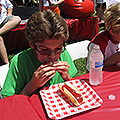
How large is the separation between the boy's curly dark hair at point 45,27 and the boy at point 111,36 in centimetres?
69

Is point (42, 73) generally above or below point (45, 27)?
below

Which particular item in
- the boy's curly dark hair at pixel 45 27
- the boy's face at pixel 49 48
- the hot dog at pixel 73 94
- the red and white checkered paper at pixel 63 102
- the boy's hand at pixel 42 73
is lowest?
the red and white checkered paper at pixel 63 102

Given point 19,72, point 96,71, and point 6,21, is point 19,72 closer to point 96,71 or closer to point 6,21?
point 96,71

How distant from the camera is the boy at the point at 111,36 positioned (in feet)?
5.15

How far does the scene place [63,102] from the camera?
108 cm

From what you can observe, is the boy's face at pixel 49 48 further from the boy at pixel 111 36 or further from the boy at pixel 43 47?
the boy at pixel 111 36

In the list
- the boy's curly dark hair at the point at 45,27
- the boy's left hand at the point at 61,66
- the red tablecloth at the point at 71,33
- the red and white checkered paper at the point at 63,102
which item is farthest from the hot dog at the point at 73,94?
the red tablecloth at the point at 71,33

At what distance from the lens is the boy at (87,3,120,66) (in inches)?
61.8

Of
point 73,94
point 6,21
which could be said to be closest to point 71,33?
point 6,21

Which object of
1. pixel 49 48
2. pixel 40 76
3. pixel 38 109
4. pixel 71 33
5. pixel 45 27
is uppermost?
pixel 45 27

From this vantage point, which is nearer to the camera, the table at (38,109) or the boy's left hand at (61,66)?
the table at (38,109)

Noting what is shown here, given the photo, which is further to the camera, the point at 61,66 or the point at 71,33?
the point at 71,33

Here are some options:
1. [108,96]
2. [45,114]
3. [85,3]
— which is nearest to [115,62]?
[108,96]

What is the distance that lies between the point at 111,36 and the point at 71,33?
2.85 meters
